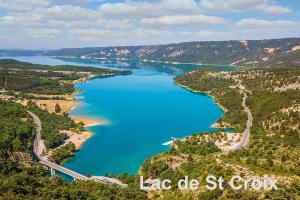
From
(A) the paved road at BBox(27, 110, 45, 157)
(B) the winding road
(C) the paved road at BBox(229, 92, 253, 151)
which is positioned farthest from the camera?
(A) the paved road at BBox(27, 110, 45, 157)

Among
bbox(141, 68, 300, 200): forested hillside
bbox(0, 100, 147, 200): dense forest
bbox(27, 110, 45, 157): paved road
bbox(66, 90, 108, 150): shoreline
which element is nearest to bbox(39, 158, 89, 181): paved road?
bbox(0, 100, 147, 200): dense forest

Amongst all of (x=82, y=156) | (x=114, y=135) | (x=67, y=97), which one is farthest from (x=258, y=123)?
(x=67, y=97)

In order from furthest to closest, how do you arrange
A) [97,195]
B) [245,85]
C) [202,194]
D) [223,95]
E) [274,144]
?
[245,85]
[223,95]
[274,144]
[97,195]
[202,194]

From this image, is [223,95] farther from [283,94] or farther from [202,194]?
[202,194]

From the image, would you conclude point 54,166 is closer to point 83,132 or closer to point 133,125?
point 83,132

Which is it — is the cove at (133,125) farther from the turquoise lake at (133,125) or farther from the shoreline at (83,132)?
the shoreline at (83,132)

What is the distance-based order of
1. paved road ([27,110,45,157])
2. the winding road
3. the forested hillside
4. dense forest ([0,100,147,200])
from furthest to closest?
1. paved road ([27,110,45,157])
2. the winding road
3. dense forest ([0,100,147,200])
4. the forested hillside

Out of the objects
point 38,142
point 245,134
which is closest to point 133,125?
point 38,142

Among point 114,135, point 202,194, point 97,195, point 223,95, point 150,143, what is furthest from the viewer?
point 223,95

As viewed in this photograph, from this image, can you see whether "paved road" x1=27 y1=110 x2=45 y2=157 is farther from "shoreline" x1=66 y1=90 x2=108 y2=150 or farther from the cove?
the cove

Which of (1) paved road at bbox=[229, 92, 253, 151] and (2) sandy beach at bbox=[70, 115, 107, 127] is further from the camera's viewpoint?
(2) sandy beach at bbox=[70, 115, 107, 127]
